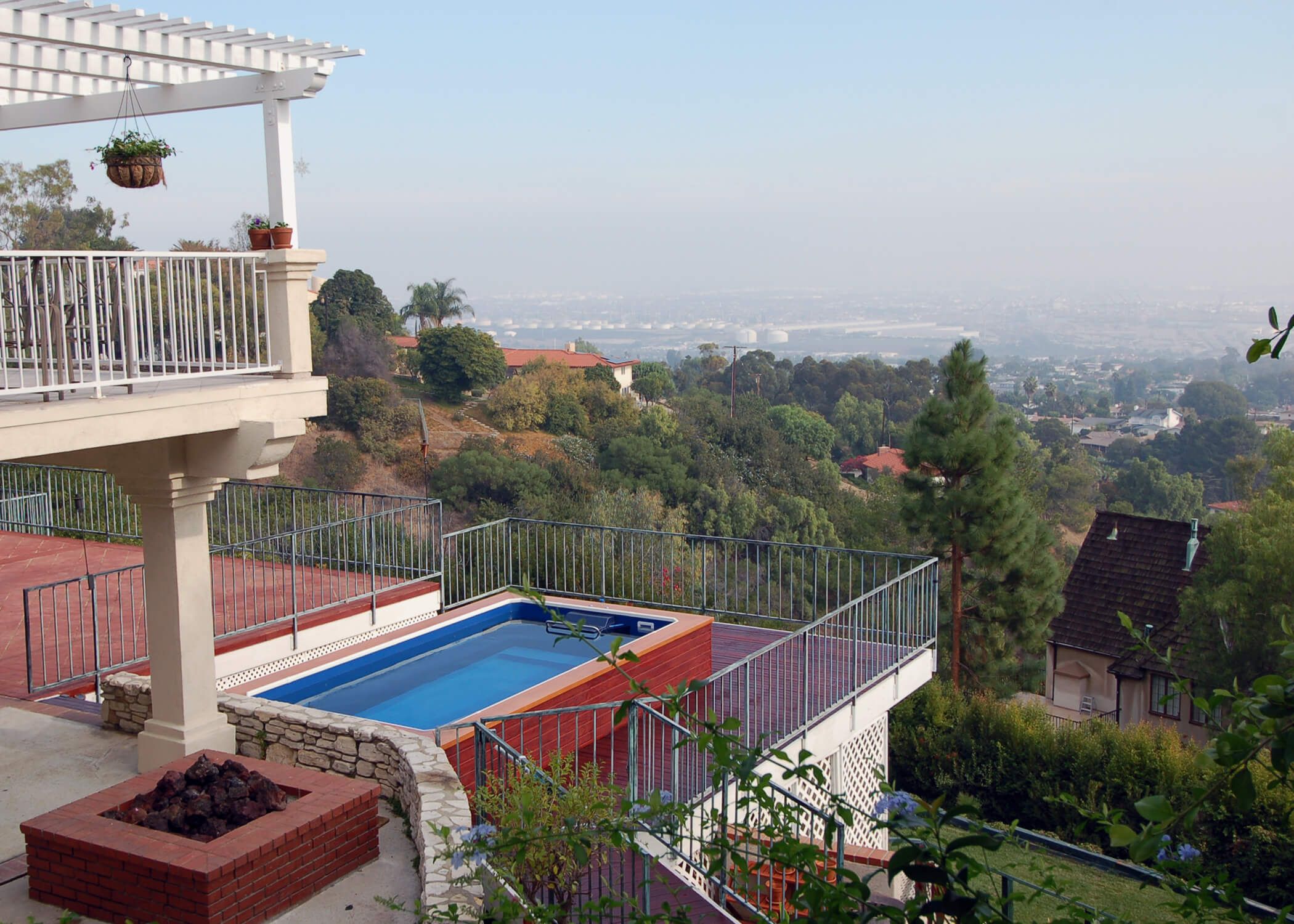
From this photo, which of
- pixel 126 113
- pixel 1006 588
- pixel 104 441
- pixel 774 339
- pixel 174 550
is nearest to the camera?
pixel 104 441

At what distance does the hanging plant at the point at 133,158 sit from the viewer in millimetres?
7434

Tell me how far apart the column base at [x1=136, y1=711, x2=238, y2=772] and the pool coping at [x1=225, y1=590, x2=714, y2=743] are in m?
0.52

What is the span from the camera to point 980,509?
2375 cm

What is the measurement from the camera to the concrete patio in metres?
5.25

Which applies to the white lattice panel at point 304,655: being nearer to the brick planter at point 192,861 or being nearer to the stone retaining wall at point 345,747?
the stone retaining wall at point 345,747

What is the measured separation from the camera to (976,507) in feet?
77.8

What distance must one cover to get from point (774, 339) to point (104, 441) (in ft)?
482

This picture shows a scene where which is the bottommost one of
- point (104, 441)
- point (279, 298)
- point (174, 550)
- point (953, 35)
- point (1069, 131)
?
point (174, 550)

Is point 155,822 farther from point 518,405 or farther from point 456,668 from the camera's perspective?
point 518,405

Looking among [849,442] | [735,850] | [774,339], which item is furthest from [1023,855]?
[774,339]

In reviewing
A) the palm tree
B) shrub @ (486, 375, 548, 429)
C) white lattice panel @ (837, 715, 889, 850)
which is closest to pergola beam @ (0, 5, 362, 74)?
white lattice panel @ (837, 715, 889, 850)

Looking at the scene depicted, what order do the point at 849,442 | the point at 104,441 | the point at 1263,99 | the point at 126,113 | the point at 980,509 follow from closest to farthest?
1. the point at 104,441
2. the point at 126,113
3. the point at 980,509
4. the point at 849,442
5. the point at 1263,99

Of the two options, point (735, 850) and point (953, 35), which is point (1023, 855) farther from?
point (953, 35)

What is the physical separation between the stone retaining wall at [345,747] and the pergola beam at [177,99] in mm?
3858
